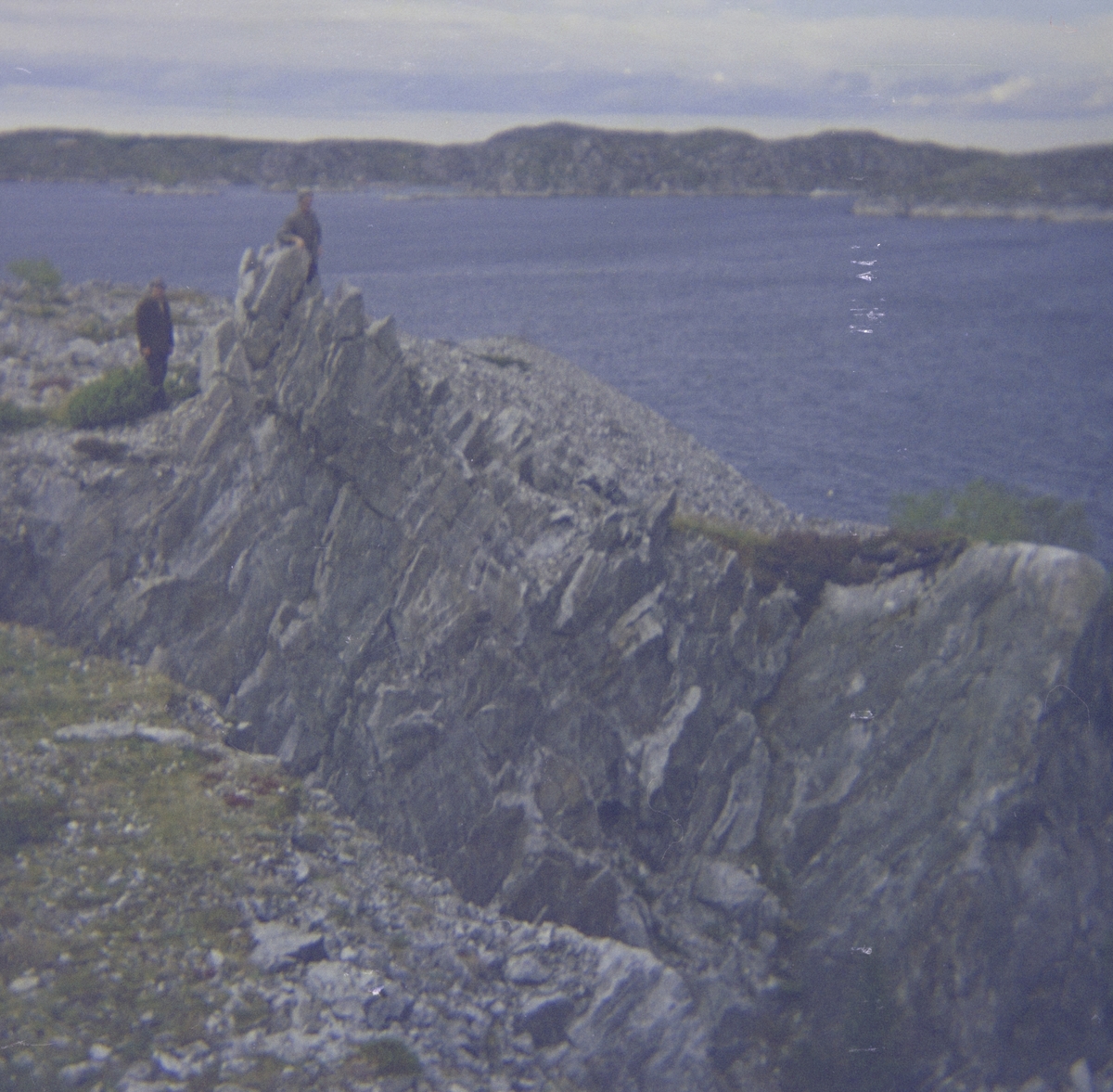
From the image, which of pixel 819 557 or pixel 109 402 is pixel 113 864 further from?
pixel 819 557

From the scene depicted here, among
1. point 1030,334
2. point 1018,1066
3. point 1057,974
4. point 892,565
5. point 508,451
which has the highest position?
point 1030,334

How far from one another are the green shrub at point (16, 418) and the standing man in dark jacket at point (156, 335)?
3.08 meters

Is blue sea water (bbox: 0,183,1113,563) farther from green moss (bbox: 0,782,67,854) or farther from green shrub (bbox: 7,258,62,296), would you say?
green moss (bbox: 0,782,67,854)

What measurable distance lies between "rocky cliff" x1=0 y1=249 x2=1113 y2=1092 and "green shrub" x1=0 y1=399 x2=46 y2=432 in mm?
958

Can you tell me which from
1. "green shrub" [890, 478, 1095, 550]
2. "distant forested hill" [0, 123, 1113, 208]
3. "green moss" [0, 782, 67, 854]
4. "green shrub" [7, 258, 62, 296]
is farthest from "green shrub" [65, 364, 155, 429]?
"distant forested hill" [0, 123, 1113, 208]

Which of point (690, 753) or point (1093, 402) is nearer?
point (690, 753)

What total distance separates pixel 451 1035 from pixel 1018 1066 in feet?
42.7

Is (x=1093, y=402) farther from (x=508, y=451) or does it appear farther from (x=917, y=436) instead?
(x=508, y=451)

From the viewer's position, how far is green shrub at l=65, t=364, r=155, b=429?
2358cm

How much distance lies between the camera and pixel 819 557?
2364cm

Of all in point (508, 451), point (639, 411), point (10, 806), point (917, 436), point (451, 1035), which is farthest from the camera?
point (917, 436)

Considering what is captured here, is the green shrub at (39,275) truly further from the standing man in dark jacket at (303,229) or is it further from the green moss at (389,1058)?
the green moss at (389,1058)

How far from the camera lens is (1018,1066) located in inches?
766

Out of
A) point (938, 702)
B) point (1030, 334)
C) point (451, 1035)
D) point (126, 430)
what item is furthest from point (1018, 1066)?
point (1030, 334)
